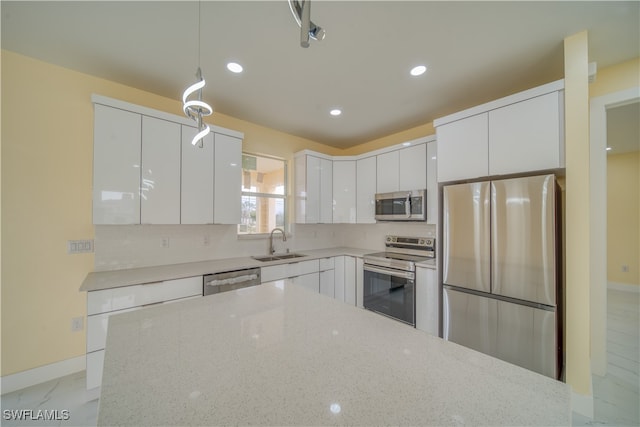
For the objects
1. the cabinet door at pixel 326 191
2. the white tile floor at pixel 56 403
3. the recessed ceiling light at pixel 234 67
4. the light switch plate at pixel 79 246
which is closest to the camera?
the white tile floor at pixel 56 403

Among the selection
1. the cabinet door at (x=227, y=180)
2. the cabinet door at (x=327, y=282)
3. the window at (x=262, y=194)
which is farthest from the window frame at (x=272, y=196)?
the cabinet door at (x=327, y=282)

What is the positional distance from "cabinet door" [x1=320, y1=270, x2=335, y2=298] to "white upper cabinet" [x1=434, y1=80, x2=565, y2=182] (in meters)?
1.93

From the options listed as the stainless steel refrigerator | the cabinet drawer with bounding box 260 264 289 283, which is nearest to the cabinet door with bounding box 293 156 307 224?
the cabinet drawer with bounding box 260 264 289 283

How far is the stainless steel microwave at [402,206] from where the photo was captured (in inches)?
116

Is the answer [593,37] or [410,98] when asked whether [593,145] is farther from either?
[410,98]

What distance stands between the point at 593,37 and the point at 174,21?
3.00m

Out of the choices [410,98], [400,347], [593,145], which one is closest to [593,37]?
[593,145]

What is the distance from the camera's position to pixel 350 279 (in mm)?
3430

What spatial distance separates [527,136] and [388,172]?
1620 mm

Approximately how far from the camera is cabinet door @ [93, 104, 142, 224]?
2045 mm

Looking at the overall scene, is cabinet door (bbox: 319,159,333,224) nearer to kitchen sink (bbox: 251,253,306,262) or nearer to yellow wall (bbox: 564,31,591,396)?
kitchen sink (bbox: 251,253,306,262)

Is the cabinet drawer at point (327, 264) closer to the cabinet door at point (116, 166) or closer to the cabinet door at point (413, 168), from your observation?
the cabinet door at point (413, 168)

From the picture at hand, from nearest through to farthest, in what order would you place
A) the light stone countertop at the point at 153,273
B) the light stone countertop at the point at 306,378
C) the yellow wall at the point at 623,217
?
1. the light stone countertop at the point at 306,378
2. the light stone countertop at the point at 153,273
3. the yellow wall at the point at 623,217

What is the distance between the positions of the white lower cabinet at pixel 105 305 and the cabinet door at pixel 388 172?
9.22 ft
